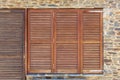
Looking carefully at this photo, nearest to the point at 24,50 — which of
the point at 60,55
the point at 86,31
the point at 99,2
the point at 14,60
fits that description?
the point at 14,60

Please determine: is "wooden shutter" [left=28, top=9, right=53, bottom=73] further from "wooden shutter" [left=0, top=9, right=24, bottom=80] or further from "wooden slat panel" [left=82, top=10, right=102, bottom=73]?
"wooden slat panel" [left=82, top=10, right=102, bottom=73]

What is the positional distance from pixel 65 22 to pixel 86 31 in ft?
2.17

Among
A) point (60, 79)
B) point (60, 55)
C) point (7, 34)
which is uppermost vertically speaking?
point (7, 34)

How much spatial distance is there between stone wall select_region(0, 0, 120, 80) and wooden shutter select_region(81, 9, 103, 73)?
17 cm

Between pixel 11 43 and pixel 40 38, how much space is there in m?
0.85

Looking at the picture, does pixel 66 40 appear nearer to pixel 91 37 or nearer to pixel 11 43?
pixel 91 37

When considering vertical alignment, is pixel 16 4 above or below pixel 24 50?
above

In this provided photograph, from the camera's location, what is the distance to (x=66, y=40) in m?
9.27

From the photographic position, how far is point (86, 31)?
9.25 m

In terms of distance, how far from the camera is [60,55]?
9.27 m

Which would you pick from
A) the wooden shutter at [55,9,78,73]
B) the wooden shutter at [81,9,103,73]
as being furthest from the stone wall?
the wooden shutter at [55,9,78,73]

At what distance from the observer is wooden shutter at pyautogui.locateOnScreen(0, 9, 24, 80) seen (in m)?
9.27

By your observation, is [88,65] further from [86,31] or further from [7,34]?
[7,34]

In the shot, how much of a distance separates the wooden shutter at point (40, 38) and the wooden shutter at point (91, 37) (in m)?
0.97
